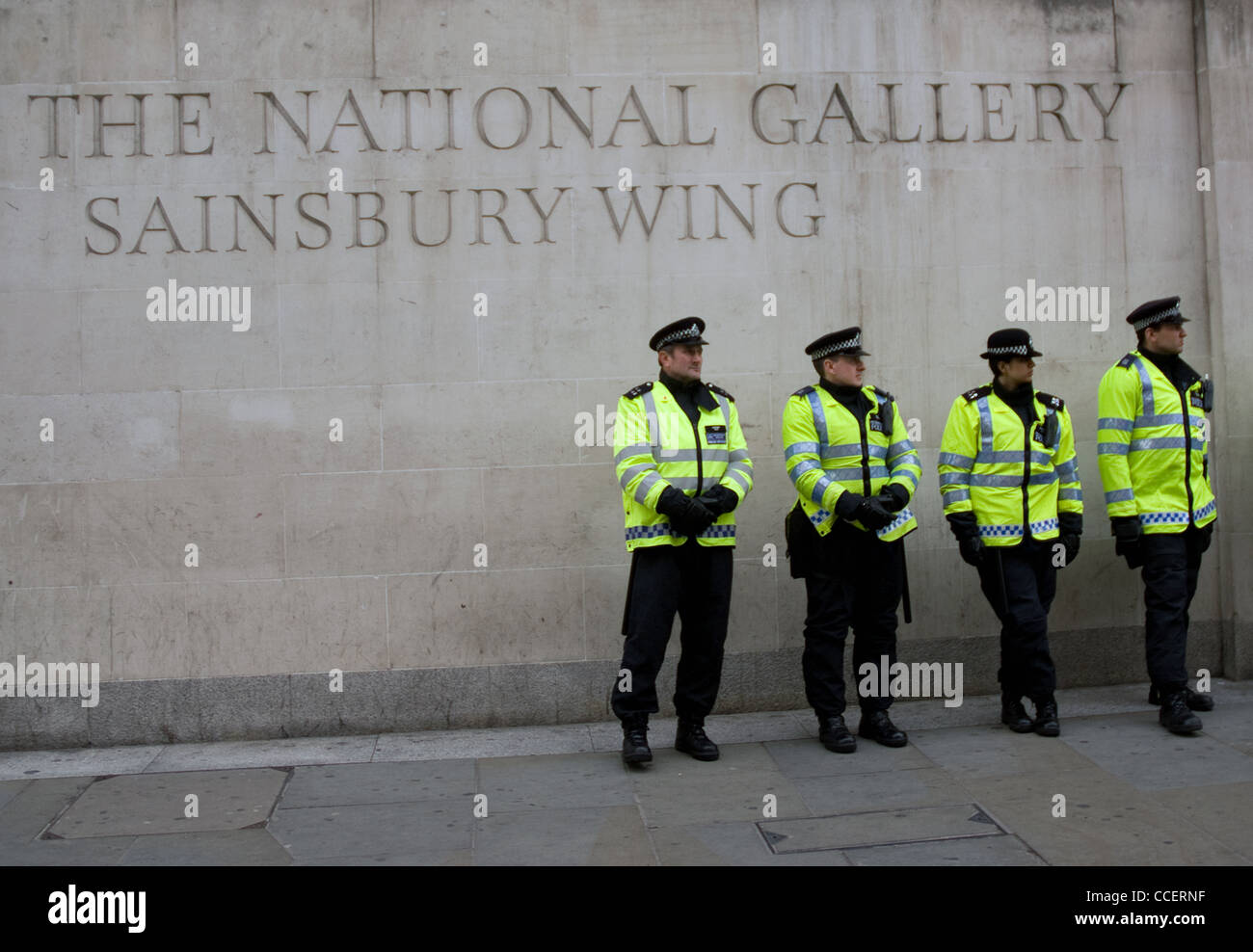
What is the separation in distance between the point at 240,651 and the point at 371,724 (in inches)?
33.4

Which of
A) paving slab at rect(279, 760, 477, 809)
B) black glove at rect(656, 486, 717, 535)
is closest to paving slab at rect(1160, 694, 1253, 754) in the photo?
black glove at rect(656, 486, 717, 535)

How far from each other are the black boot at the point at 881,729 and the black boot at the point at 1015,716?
1.92ft

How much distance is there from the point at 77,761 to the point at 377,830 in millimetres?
2301

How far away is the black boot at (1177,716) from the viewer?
6305mm

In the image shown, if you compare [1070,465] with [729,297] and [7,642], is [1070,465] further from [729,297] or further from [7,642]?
[7,642]

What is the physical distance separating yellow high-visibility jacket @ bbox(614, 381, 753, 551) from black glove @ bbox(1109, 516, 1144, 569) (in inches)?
80.2

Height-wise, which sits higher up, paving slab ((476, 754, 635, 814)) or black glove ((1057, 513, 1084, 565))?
black glove ((1057, 513, 1084, 565))

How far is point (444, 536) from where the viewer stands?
23.3 feet

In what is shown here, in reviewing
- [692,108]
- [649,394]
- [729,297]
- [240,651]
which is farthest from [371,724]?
[692,108]

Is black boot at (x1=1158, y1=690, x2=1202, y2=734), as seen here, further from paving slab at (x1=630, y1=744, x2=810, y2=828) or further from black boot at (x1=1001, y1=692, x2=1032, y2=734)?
paving slab at (x1=630, y1=744, x2=810, y2=828)

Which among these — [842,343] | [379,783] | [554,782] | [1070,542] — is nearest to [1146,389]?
[1070,542]

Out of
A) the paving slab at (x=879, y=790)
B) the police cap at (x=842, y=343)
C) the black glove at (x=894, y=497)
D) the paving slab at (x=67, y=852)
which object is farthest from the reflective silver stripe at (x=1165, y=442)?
the paving slab at (x=67, y=852)

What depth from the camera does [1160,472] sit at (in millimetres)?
6539

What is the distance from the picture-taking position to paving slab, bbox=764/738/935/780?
235 inches
